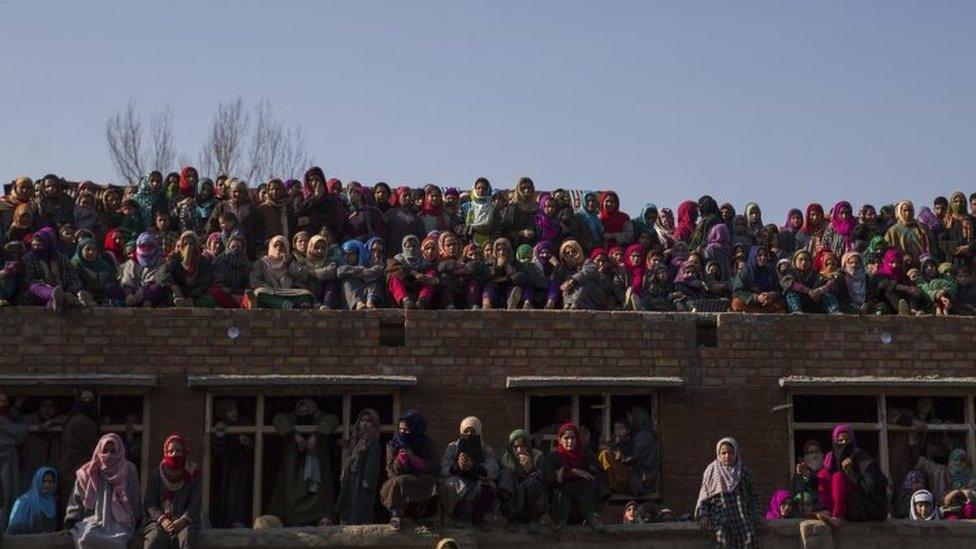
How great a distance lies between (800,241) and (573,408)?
4.57 metres

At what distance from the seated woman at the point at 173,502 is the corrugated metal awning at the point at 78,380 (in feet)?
9.89

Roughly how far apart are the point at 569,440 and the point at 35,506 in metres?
4.51

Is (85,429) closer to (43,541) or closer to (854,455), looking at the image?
(43,541)

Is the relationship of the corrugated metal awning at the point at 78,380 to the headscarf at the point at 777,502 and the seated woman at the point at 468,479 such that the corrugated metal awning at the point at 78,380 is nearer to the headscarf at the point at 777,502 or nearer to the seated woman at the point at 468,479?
the seated woman at the point at 468,479

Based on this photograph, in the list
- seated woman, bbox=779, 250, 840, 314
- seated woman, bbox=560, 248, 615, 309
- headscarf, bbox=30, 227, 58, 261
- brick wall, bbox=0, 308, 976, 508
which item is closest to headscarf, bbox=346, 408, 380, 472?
brick wall, bbox=0, 308, 976, 508

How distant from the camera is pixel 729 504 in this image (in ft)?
43.3

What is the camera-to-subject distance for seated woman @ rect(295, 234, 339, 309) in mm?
16625

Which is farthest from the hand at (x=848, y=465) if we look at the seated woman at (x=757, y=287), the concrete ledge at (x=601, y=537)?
the seated woman at (x=757, y=287)

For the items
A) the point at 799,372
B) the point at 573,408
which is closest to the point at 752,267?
the point at 799,372

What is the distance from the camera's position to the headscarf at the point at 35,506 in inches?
535

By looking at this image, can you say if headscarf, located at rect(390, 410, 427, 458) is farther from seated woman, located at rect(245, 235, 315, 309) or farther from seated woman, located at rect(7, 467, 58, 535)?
seated woman, located at rect(245, 235, 315, 309)

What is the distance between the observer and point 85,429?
49.0 ft

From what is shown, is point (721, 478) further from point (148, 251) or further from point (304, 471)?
point (148, 251)

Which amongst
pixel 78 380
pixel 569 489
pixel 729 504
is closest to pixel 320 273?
pixel 78 380
